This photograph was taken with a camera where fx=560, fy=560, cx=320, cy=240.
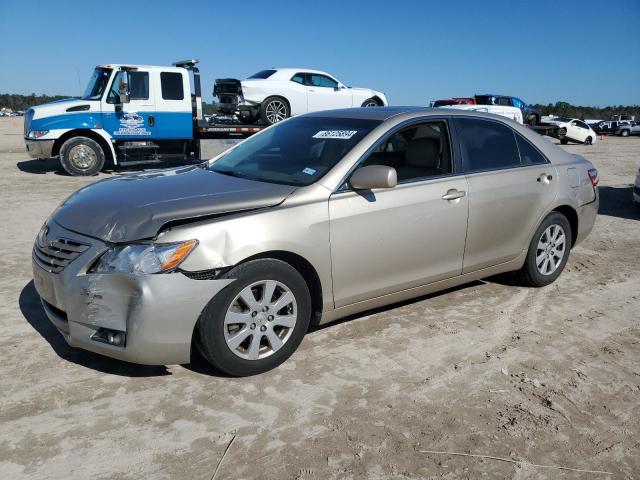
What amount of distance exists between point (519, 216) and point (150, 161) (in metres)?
10.6

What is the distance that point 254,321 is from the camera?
3346 millimetres

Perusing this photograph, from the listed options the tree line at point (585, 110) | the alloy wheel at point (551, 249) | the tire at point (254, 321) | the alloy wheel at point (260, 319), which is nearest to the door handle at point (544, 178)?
the alloy wheel at point (551, 249)

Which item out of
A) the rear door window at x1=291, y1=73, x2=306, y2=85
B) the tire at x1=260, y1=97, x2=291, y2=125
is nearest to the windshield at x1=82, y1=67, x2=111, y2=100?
the tire at x1=260, y1=97, x2=291, y2=125

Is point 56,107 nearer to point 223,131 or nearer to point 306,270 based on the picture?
point 223,131

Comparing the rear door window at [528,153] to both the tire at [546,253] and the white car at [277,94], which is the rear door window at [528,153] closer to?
the tire at [546,253]

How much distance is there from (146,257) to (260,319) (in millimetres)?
772

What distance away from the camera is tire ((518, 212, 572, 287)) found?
5.01 m

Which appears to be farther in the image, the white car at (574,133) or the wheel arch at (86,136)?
the white car at (574,133)

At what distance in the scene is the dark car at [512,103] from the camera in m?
29.3

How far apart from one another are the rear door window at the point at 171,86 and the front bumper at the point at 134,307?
1062 centimetres

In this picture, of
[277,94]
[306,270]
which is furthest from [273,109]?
[306,270]

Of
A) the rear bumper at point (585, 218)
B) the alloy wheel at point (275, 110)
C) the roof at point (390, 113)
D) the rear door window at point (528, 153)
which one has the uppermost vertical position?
the alloy wheel at point (275, 110)

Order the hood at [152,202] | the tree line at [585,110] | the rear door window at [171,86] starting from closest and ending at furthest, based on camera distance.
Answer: the hood at [152,202] → the rear door window at [171,86] → the tree line at [585,110]

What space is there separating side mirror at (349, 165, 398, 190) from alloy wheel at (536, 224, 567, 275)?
2067mm
